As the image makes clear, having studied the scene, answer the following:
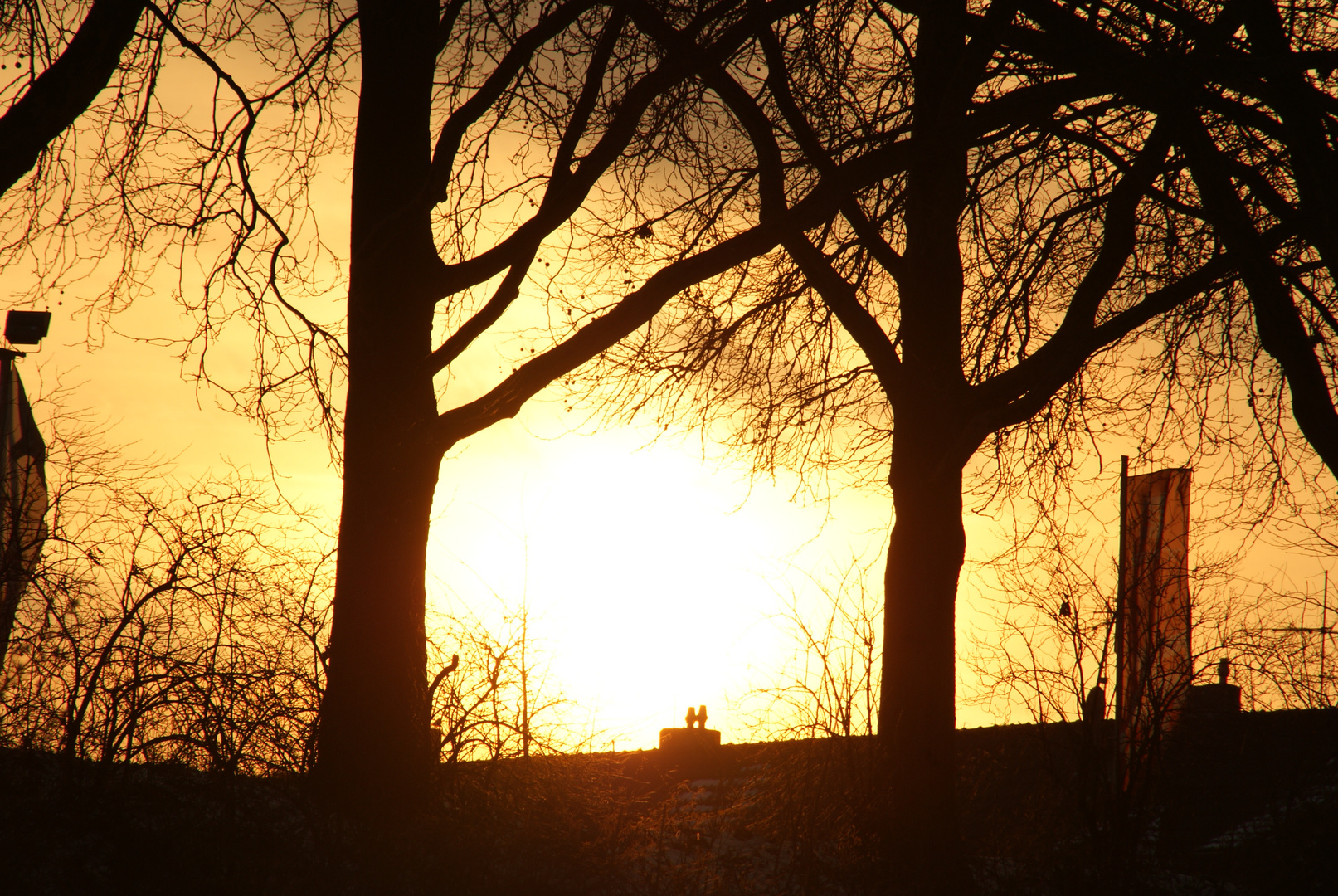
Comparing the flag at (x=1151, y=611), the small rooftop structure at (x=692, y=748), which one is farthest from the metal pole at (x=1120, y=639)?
the small rooftop structure at (x=692, y=748)

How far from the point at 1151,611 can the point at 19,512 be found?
7.88m

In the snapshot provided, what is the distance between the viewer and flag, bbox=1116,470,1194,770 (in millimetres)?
6664

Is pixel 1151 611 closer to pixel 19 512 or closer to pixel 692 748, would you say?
pixel 692 748

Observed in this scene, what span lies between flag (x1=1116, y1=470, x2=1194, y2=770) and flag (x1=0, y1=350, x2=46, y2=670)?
23.9 feet

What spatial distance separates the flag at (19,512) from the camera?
6.46 meters

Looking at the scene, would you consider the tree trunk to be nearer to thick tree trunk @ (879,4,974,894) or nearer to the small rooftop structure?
thick tree trunk @ (879,4,974,894)

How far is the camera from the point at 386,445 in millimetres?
6312

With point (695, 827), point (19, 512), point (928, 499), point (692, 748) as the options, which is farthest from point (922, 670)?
point (19, 512)

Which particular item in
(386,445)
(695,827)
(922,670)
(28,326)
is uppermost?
(28,326)

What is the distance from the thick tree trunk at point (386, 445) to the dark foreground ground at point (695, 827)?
1.30 ft

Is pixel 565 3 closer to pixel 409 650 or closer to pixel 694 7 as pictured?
pixel 694 7

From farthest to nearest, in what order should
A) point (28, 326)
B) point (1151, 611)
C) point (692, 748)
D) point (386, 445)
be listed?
point (692, 748)
point (1151, 611)
point (28, 326)
point (386, 445)

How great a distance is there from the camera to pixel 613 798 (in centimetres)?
711

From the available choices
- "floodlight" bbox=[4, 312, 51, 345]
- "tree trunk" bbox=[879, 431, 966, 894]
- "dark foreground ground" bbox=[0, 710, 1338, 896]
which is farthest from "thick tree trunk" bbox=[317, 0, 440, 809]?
"tree trunk" bbox=[879, 431, 966, 894]
